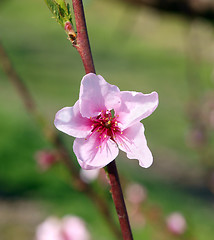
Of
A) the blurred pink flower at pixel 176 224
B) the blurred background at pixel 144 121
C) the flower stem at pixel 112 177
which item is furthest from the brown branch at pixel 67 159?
the flower stem at pixel 112 177

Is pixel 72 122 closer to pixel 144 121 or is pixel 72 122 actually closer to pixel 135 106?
pixel 135 106

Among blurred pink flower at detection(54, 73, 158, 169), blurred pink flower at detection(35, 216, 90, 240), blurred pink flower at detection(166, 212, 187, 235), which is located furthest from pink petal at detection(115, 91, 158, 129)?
blurred pink flower at detection(166, 212, 187, 235)

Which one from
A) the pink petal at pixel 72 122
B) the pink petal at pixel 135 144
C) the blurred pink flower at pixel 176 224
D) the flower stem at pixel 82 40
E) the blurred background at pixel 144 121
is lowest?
the blurred background at pixel 144 121

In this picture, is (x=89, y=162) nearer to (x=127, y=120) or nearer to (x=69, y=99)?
(x=127, y=120)

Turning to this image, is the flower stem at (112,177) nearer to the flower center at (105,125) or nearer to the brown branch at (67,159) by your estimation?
the flower center at (105,125)

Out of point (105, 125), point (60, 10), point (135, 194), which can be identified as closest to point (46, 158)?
point (135, 194)

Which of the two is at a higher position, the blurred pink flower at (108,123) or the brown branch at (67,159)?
the blurred pink flower at (108,123)
